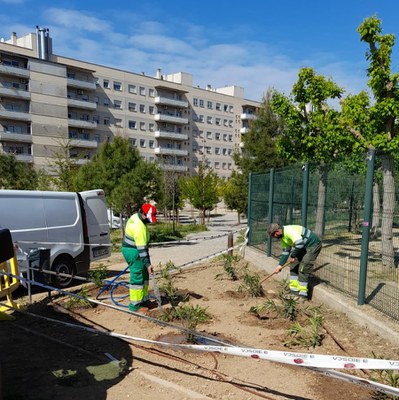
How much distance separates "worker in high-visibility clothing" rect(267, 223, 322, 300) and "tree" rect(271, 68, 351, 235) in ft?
15.5

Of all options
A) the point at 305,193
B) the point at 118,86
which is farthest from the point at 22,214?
the point at 118,86

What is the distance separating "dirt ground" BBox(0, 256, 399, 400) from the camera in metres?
3.78

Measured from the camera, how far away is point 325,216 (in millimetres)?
7277

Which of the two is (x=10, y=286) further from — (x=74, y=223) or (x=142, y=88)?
(x=142, y=88)

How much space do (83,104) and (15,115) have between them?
354 inches

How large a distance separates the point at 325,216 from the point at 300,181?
3.86 feet

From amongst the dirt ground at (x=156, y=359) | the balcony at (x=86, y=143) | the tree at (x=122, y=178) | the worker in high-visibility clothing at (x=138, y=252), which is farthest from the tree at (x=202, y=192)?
the balcony at (x=86, y=143)

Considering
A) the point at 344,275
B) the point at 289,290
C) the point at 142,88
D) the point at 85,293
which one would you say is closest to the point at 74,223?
the point at 85,293

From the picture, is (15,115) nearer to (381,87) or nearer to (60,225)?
(60,225)

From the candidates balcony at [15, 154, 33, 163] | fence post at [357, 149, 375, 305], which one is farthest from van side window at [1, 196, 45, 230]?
balcony at [15, 154, 33, 163]

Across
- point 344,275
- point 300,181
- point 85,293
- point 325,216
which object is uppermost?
point 300,181

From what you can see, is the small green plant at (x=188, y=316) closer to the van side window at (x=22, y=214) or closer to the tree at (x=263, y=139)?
the van side window at (x=22, y=214)

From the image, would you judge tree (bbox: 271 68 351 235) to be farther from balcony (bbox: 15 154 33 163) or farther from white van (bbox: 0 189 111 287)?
balcony (bbox: 15 154 33 163)

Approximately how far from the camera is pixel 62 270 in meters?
8.89
